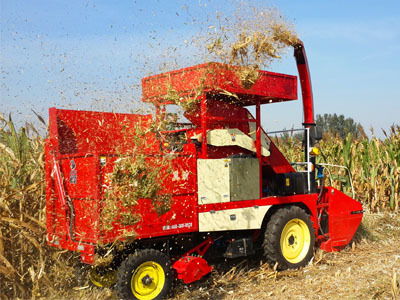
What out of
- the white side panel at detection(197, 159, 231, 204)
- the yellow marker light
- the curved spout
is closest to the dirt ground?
A: the white side panel at detection(197, 159, 231, 204)

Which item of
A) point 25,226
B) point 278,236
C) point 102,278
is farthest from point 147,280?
point 278,236

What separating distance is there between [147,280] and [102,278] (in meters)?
0.65

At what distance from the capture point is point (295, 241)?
21.3 ft

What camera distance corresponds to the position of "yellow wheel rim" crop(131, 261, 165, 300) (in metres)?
4.79

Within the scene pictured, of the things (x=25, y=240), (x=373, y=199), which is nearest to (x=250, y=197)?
(x=25, y=240)

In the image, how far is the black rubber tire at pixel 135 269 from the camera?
4.65m

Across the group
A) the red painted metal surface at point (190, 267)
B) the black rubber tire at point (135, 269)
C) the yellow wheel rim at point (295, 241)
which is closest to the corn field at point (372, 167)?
the yellow wheel rim at point (295, 241)

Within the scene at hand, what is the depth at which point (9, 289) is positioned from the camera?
17.1 ft

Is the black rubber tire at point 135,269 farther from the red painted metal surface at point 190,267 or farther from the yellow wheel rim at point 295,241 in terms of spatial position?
the yellow wheel rim at point 295,241

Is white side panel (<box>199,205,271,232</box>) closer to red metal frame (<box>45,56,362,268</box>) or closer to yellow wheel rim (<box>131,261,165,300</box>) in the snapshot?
red metal frame (<box>45,56,362,268</box>)

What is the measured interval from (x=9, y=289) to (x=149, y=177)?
215cm

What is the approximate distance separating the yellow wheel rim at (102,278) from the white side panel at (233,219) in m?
1.13

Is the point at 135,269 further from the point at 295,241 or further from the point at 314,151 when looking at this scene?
the point at 314,151

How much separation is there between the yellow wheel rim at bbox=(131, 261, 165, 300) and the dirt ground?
0.27 metres
